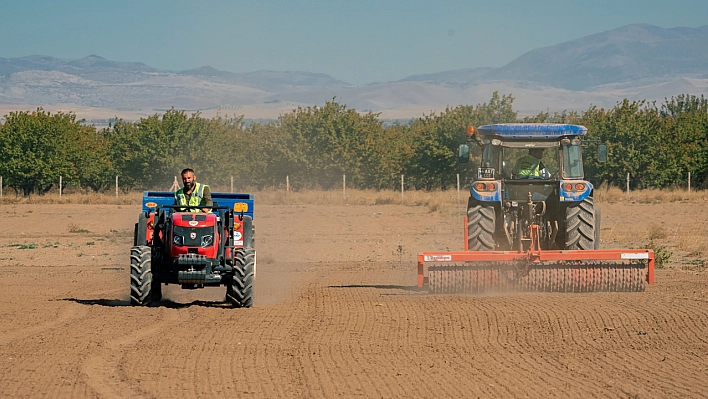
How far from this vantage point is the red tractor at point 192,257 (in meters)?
12.5

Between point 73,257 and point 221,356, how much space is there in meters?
14.1

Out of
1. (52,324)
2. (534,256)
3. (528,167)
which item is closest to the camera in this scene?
(52,324)

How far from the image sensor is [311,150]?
58.8 meters

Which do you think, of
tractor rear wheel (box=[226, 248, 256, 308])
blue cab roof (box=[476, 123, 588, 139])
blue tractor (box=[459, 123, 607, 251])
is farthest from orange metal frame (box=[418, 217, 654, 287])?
tractor rear wheel (box=[226, 248, 256, 308])

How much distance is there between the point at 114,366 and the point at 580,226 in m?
8.30

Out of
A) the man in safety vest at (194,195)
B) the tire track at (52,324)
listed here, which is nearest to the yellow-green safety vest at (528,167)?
the man in safety vest at (194,195)

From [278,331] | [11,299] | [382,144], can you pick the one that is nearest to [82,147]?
[382,144]

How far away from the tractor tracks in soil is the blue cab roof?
20.1ft

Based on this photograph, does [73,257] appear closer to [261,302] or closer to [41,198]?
[261,302]

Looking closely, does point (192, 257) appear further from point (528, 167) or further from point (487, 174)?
point (528, 167)

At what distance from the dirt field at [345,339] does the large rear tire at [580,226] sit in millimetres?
1107

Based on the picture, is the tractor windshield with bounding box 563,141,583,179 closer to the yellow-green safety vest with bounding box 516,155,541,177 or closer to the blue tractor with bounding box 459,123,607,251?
the blue tractor with bounding box 459,123,607,251

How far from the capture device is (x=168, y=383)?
8148mm

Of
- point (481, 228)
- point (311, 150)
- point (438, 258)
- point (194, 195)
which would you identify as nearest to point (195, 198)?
point (194, 195)
